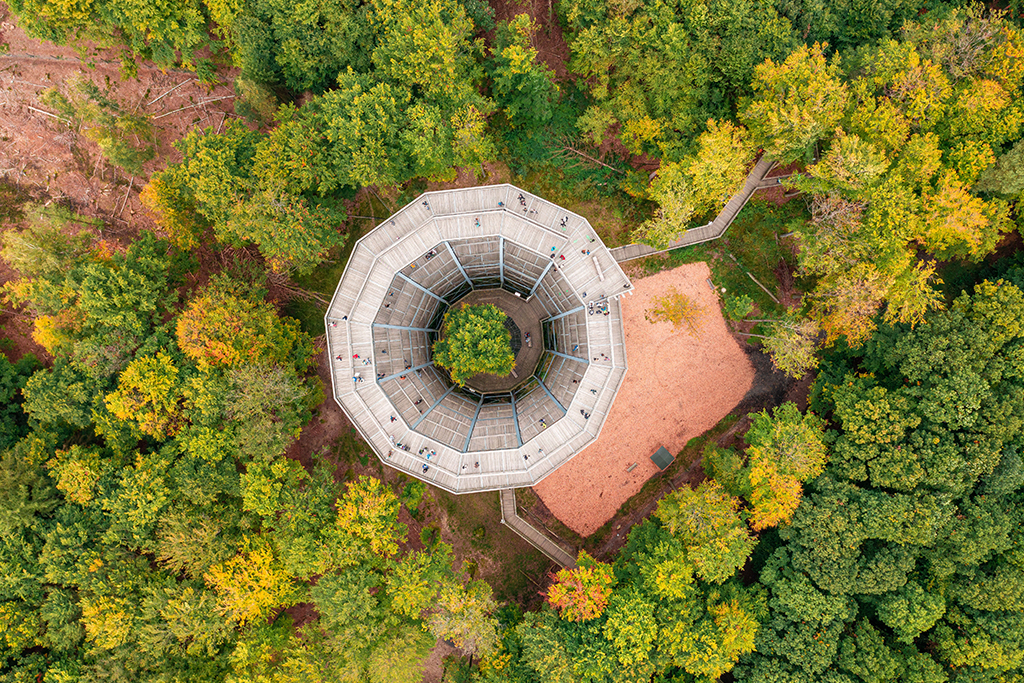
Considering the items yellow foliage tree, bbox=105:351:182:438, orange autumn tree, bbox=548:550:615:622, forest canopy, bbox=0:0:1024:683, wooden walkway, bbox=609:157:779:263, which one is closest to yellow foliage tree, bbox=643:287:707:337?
wooden walkway, bbox=609:157:779:263

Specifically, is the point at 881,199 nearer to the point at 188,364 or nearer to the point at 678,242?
the point at 678,242

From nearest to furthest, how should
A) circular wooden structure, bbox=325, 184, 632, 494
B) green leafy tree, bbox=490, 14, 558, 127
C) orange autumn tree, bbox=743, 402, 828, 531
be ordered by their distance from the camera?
orange autumn tree, bbox=743, 402, 828, 531, green leafy tree, bbox=490, 14, 558, 127, circular wooden structure, bbox=325, 184, 632, 494

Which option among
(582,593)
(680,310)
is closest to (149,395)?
(582,593)

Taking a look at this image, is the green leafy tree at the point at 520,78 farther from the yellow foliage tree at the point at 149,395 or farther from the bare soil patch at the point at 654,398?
the yellow foliage tree at the point at 149,395

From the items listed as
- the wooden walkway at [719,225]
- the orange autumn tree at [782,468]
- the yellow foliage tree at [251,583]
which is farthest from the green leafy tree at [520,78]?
the yellow foliage tree at [251,583]

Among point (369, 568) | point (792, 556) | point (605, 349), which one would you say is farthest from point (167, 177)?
point (792, 556)

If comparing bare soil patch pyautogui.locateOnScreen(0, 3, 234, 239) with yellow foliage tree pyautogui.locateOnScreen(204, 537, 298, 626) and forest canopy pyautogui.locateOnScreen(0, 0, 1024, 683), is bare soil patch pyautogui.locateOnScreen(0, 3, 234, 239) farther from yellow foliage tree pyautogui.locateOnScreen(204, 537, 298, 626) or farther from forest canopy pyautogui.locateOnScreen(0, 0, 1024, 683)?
yellow foliage tree pyautogui.locateOnScreen(204, 537, 298, 626)
